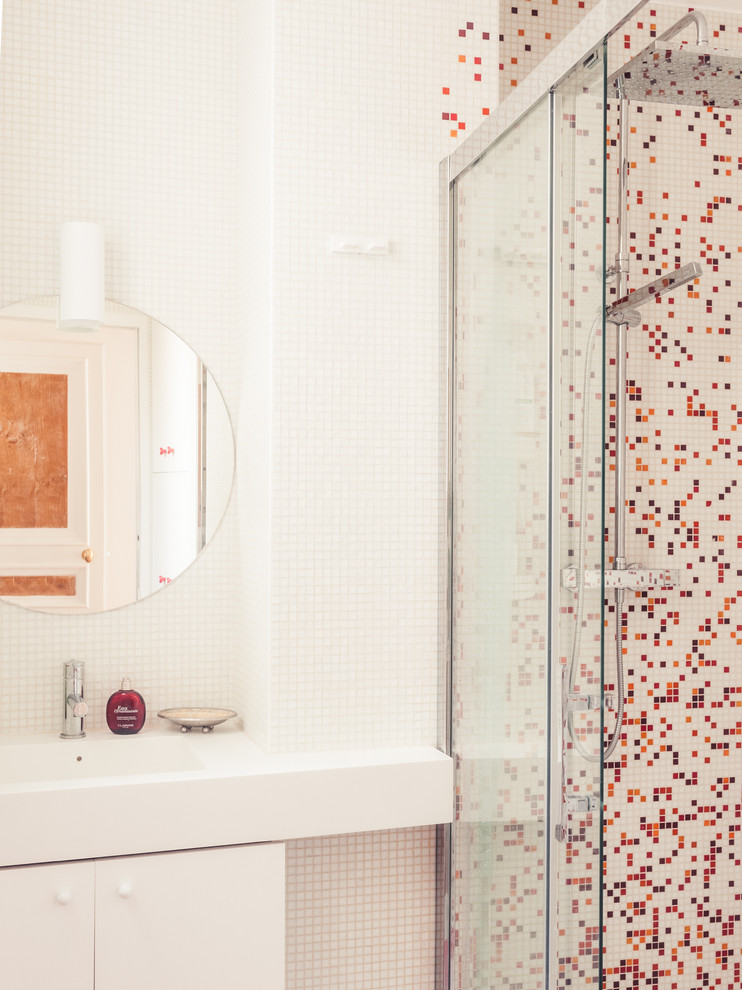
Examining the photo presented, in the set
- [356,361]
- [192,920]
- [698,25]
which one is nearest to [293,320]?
[356,361]

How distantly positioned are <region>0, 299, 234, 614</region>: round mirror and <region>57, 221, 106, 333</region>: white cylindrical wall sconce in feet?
0.24

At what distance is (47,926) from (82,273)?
1312 mm

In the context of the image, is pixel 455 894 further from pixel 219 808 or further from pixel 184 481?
pixel 184 481

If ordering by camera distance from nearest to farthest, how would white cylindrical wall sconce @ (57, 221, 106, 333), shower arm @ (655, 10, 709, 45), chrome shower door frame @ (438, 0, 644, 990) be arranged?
chrome shower door frame @ (438, 0, 644, 990) < shower arm @ (655, 10, 709, 45) < white cylindrical wall sconce @ (57, 221, 106, 333)

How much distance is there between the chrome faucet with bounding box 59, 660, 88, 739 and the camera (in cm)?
215

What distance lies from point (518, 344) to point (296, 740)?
36.0 inches

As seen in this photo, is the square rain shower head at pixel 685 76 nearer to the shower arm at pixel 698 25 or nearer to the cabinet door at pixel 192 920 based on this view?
the shower arm at pixel 698 25

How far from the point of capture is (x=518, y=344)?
71.4 inches

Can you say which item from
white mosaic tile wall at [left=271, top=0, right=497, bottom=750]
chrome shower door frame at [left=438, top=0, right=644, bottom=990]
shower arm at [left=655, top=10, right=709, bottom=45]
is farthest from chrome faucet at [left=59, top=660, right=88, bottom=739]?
shower arm at [left=655, top=10, right=709, bottom=45]

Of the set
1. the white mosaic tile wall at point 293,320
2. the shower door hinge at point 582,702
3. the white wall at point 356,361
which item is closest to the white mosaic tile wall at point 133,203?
the white mosaic tile wall at point 293,320

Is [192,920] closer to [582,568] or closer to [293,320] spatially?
[582,568]

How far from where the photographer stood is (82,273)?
2164mm

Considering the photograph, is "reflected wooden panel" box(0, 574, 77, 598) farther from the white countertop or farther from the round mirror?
the white countertop

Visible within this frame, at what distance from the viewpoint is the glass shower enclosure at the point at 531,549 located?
5.28 feet
